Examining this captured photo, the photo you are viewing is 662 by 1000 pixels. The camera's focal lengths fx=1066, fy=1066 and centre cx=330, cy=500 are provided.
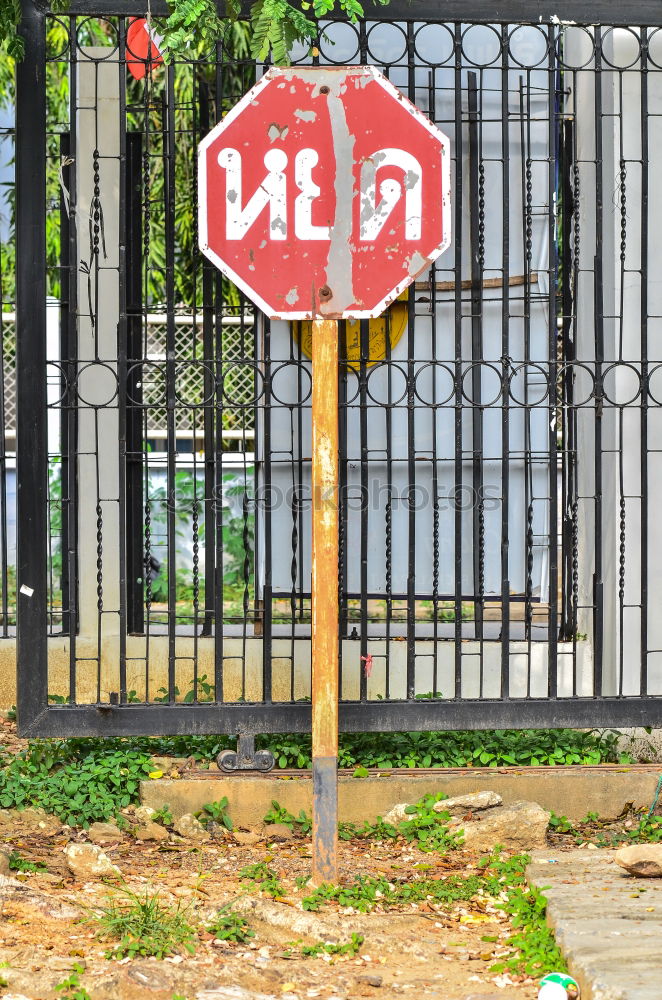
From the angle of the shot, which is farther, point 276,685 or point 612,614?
point 276,685

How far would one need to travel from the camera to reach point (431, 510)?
5660 millimetres

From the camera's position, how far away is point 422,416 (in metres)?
5.71

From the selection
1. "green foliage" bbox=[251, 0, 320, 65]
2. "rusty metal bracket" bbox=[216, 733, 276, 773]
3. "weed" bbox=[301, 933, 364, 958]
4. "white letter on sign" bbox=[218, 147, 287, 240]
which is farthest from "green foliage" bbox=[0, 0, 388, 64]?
"weed" bbox=[301, 933, 364, 958]

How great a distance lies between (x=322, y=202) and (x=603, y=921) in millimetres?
2619

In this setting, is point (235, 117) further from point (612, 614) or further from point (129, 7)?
point (612, 614)

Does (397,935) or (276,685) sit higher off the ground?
(276,685)

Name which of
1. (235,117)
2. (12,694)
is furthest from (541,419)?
(12,694)

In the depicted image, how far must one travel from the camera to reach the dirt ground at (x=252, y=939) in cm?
314

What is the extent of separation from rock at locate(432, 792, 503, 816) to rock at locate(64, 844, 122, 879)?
1.40 m

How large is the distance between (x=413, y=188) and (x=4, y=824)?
312 cm

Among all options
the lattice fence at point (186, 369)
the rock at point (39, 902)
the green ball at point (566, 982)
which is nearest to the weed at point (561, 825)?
the green ball at point (566, 982)

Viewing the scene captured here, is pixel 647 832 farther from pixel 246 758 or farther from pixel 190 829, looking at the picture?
pixel 190 829

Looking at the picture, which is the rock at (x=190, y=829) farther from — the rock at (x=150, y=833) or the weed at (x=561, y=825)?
the weed at (x=561, y=825)

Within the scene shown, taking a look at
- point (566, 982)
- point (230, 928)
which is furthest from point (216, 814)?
point (566, 982)
